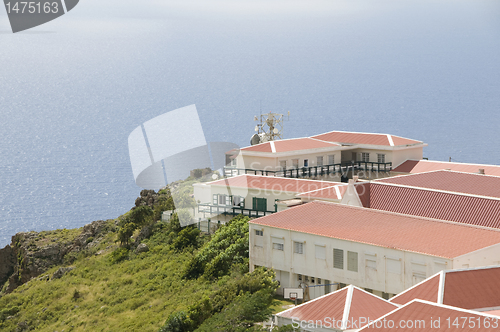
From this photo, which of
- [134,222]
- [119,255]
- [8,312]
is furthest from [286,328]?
[134,222]

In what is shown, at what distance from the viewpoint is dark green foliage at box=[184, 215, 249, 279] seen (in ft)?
143

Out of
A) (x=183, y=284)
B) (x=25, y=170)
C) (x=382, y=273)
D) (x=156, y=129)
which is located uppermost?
(x=156, y=129)

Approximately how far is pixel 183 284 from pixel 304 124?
6038 inches

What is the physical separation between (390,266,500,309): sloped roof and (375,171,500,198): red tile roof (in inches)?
742

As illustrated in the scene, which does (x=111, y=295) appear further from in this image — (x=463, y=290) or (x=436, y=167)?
(x=436, y=167)

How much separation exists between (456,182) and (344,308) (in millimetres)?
26049

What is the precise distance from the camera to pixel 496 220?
3994 centimetres

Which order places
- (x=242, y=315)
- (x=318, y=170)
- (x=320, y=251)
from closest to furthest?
1. (x=242, y=315)
2. (x=320, y=251)
3. (x=318, y=170)

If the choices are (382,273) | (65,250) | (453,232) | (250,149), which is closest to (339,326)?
(382,273)

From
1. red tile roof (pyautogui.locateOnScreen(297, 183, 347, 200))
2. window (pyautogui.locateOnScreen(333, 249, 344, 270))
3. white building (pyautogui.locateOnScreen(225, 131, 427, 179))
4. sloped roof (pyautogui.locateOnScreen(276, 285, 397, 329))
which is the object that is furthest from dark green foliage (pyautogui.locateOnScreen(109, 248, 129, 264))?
sloped roof (pyautogui.locateOnScreen(276, 285, 397, 329))

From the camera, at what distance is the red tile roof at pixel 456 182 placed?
48228mm

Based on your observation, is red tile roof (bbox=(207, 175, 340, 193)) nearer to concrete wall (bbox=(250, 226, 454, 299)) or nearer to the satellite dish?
concrete wall (bbox=(250, 226, 454, 299))

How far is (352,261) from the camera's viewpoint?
35.9m

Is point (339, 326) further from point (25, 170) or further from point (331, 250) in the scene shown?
point (25, 170)
